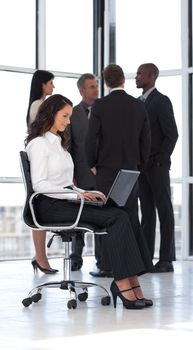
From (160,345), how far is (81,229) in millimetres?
1369

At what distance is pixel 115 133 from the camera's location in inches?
250

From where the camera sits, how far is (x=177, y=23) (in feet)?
30.8

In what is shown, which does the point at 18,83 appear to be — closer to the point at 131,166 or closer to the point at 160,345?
the point at 131,166

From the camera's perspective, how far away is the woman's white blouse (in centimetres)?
508

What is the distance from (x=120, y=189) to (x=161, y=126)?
2299 millimetres

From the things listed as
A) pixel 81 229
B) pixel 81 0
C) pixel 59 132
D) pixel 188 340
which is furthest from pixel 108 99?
pixel 81 0

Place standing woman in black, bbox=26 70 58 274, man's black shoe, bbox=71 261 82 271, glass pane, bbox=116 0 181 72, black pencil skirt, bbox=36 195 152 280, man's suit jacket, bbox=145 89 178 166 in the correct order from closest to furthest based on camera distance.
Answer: black pencil skirt, bbox=36 195 152 280
standing woman in black, bbox=26 70 58 274
man's suit jacket, bbox=145 89 178 166
man's black shoe, bbox=71 261 82 271
glass pane, bbox=116 0 181 72

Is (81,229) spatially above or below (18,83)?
below

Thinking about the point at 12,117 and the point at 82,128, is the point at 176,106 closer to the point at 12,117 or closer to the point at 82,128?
the point at 12,117

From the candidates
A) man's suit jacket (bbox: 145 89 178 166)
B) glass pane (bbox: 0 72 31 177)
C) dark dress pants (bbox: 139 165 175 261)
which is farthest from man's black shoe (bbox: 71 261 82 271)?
glass pane (bbox: 0 72 31 177)

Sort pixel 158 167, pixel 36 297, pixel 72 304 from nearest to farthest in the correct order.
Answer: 1. pixel 72 304
2. pixel 36 297
3. pixel 158 167

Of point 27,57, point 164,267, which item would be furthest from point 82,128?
point 27,57

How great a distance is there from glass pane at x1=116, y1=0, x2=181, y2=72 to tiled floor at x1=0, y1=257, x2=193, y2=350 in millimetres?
3626

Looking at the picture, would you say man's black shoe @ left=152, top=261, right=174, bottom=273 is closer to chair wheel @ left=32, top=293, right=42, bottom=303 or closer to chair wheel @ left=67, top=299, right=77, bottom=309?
chair wheel @ left=32, top=293, right=42, bottom=303
